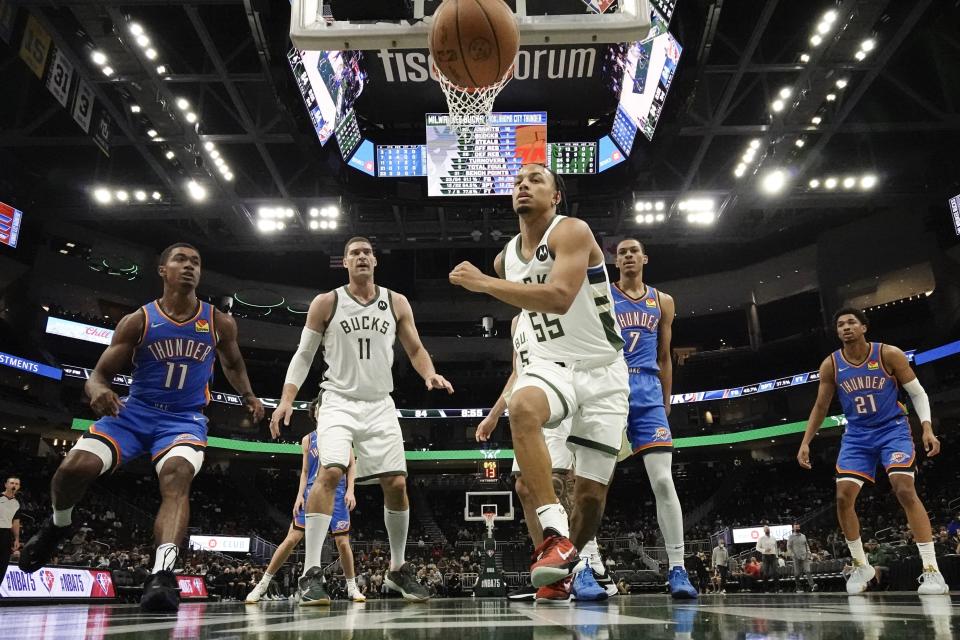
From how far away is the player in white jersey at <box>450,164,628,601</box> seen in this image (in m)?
3.12

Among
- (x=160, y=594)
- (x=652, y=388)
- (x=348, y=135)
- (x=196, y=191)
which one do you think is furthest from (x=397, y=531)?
(x=196, y=191)

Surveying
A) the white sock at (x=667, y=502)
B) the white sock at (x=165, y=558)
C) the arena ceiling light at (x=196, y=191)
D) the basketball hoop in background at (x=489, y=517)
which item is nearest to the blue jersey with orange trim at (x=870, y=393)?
the white sock at (x=667, y=502)

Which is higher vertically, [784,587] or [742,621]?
[742,621]

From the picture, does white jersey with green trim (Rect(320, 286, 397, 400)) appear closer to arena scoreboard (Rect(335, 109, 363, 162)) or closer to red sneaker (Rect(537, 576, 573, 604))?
red sneaker (Rect(537, 576, 573, 604))

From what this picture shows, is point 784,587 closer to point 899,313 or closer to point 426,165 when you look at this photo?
point 426,165

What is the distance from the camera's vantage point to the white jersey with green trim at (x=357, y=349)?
5.00 m

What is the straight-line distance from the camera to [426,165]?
502 inches

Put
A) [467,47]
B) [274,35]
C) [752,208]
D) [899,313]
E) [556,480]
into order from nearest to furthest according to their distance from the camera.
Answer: [556,480] → [467,47] → [274,35] → [752,208] → [899,313]

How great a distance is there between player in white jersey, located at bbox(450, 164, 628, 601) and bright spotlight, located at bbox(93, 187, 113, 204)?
15940 millimetres

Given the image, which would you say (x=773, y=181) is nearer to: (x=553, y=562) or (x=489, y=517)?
(x=489, y=517)

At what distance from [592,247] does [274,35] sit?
8205 mm

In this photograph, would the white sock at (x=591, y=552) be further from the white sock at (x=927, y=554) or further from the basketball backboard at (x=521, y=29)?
the basketball backboard at (x=521, y=29)

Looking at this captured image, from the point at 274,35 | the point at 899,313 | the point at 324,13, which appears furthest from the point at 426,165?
the point at 899,313

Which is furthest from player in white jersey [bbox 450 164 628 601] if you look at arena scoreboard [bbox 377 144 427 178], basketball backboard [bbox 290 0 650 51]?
arena scoreboard [bbox 377 144 427 178]
